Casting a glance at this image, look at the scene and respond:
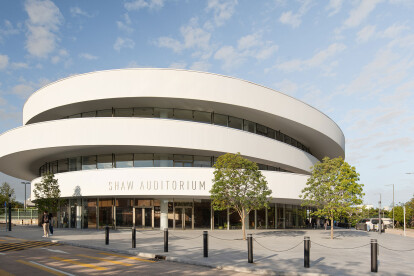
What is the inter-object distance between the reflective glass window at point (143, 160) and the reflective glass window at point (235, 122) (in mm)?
8457

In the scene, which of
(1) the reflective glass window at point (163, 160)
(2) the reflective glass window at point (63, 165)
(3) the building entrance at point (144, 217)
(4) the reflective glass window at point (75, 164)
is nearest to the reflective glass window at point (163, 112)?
(1) the reflective glass window at point (163, 160)

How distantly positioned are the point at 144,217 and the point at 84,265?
21756 millimetres

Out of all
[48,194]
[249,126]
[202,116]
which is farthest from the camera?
[249,126]

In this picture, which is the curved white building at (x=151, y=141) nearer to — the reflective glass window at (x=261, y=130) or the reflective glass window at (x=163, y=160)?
the reflective glass window at (x=163, y=160)

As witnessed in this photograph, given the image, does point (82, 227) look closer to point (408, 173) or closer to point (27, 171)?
point (27, 171)

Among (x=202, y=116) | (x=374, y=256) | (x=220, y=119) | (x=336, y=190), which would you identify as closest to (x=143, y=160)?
(x=202, y=116)

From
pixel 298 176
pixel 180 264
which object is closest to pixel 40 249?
pixel 180 264

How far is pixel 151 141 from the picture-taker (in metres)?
31.8

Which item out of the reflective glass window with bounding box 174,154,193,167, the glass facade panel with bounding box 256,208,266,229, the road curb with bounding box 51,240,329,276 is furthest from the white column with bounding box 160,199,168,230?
the road curb with bounding box 51,240,329,276

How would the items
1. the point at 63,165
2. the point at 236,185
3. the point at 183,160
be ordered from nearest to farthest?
the point at 236,185 → the point at 183,160 → the point at 63,165

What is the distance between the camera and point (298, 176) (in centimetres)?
3578

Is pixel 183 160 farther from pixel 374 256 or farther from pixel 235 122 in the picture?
pixel 374 256

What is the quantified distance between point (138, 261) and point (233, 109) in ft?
73.5

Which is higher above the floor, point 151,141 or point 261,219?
point 151,141
